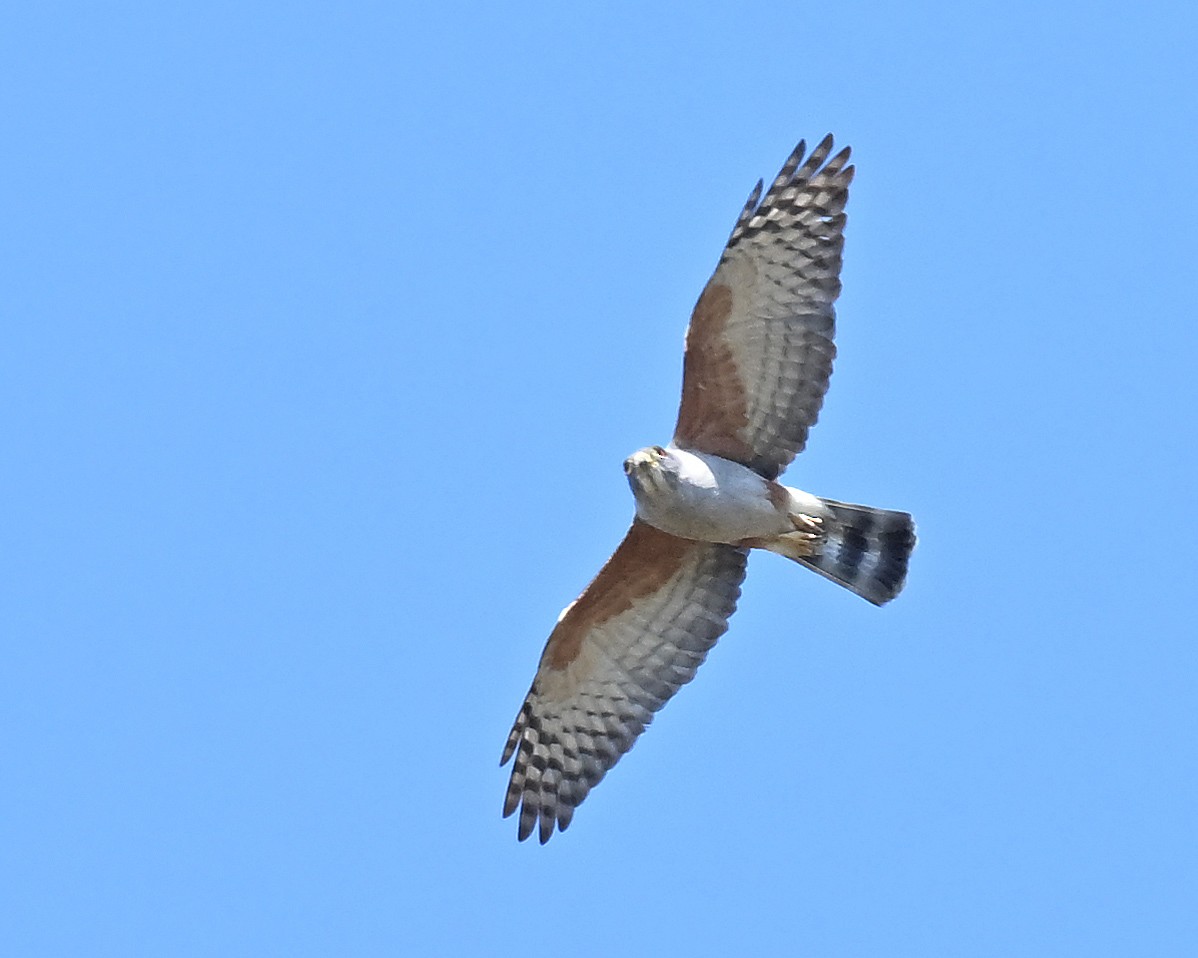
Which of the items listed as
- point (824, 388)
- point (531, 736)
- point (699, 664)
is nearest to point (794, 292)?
point (824, 388)

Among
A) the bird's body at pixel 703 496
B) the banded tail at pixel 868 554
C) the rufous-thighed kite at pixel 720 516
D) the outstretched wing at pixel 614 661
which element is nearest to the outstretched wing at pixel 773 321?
the rufous-thighed kite at pixel 720 516

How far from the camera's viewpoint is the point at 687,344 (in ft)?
37.7

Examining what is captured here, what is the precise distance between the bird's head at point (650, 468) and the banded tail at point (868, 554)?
96 cm

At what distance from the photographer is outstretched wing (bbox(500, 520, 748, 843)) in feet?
39.4

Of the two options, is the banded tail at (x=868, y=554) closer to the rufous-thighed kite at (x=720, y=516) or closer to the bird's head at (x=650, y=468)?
the rufous-thighed kite at (x=720, y=516)

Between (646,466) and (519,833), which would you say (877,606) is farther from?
(519,833)

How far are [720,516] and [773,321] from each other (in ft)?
3.61

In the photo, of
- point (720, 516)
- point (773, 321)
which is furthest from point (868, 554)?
point (773, 321)

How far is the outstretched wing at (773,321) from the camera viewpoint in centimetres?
1144

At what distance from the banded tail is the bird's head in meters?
0.96

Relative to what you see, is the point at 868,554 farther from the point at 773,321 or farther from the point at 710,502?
the point at 773,321

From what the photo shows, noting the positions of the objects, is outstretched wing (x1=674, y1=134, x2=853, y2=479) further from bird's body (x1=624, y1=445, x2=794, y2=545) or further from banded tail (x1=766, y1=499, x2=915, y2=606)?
banded tail (x1=766, y1=499, x2=915, y2=606)

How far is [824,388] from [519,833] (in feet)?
10.4

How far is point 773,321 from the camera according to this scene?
11461 millimetres
